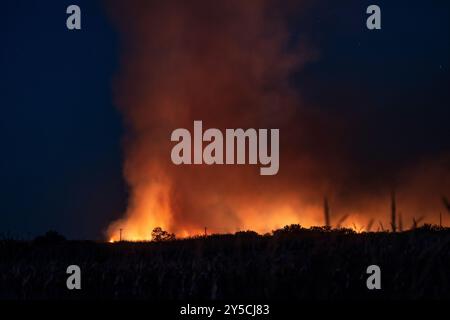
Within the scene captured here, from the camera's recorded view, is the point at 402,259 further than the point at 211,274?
No

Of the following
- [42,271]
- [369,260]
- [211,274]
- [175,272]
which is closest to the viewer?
[369,260]

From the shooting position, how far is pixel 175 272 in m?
13.1

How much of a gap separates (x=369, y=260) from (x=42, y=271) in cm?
830

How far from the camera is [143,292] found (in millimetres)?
12461
